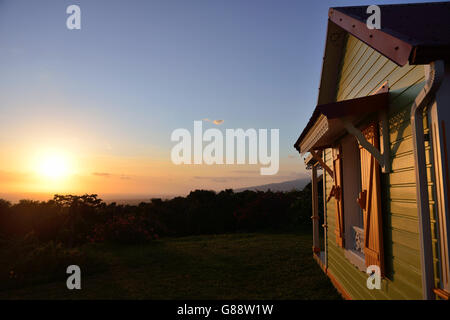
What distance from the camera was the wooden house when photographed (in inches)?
88.4

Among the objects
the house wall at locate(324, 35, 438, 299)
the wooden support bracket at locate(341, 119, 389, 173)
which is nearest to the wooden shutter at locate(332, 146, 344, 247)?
the house wall at locate(324, 35, 438, 299)

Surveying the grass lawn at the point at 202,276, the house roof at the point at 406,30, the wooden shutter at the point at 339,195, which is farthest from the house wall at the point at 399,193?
the grass lawn at the point at 202,276

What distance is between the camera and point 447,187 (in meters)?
2.20

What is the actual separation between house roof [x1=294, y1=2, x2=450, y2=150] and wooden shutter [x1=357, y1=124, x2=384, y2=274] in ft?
2.72

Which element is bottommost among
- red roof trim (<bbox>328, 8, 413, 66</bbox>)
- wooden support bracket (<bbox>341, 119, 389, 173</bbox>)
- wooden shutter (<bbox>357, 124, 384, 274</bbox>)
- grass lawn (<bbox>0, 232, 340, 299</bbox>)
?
grass lawn (<bbox>0, 232, 340, 299</bbox>)

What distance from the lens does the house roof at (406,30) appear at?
213cm

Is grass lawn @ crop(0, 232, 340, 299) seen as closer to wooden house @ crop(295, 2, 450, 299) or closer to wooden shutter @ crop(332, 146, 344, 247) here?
wooden shutter @ crop(332, 146, 344, 247)

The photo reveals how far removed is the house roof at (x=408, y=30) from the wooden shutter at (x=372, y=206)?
1.19 m

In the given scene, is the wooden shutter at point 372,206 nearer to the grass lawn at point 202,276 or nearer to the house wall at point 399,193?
the house wall at point 399,193

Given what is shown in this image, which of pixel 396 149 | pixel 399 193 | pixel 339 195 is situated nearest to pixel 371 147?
pixel 396 149

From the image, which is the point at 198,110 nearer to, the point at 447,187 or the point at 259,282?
the point at 259,282
